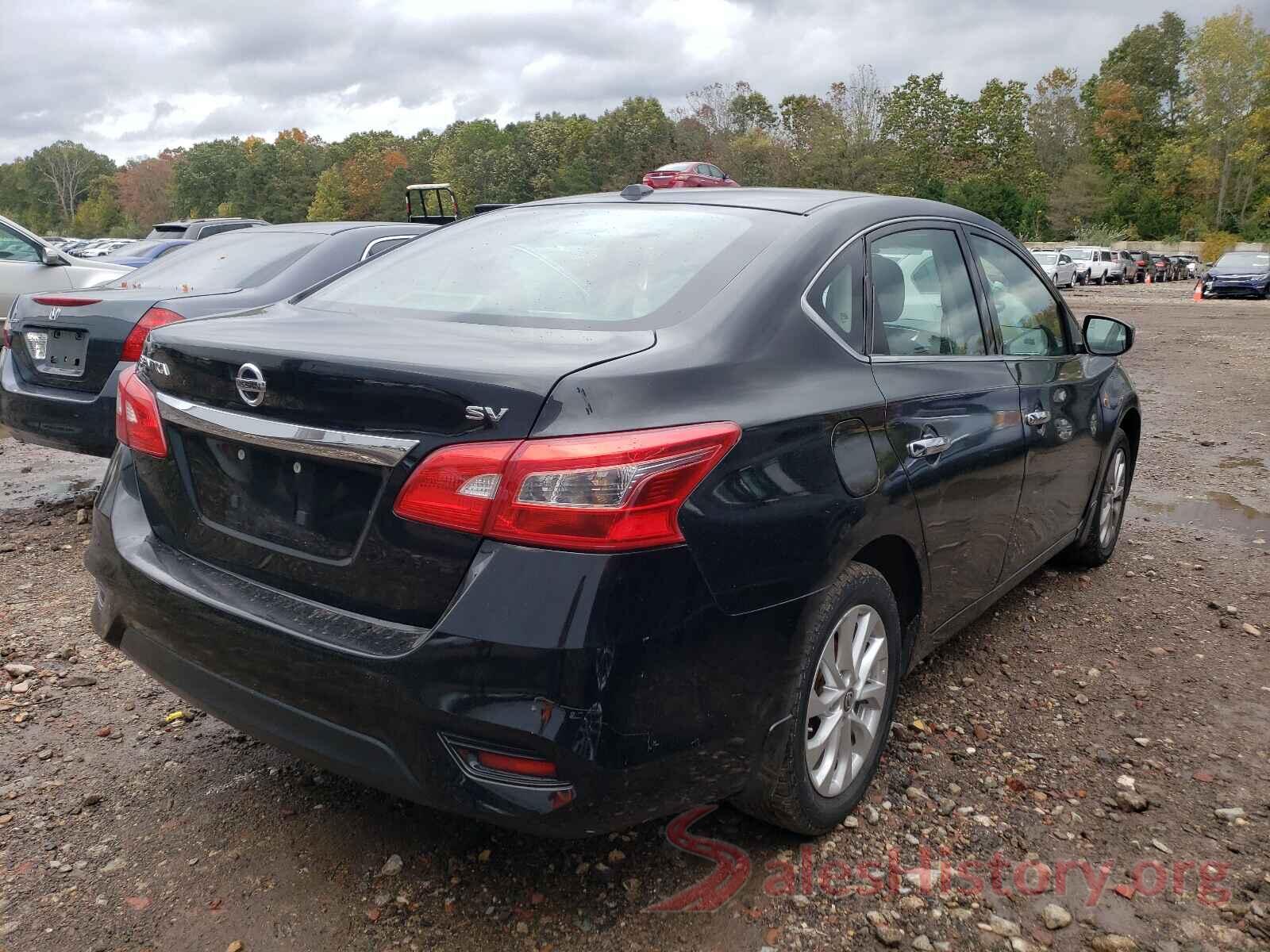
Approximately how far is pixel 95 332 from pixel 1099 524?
488 centimetres

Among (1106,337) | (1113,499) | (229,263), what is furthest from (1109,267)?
(229,263)

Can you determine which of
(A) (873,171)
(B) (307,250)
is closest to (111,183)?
(A) (873,171)

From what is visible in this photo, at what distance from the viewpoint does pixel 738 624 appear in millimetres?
2174

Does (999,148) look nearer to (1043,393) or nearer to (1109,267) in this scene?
(1109,267)

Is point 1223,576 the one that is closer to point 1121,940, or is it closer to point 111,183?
point 1121,940

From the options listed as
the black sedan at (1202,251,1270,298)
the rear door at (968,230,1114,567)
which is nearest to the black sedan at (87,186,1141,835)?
the rear door at (968,230,1114,567)

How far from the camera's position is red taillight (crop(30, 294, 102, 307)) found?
528 centimetres

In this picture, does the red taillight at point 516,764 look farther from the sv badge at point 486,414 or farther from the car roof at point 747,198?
the car roof at point 747,198

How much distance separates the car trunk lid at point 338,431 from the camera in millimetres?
2031

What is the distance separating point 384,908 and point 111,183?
157m

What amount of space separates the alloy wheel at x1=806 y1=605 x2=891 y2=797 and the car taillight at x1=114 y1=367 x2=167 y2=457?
1664 mm

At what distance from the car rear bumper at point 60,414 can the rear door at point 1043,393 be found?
404cm

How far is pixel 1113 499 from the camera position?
4.95 metres

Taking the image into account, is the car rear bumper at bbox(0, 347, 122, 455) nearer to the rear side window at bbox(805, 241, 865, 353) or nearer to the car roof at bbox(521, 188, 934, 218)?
the car roof at bbox(521, 188, 934, 218)
